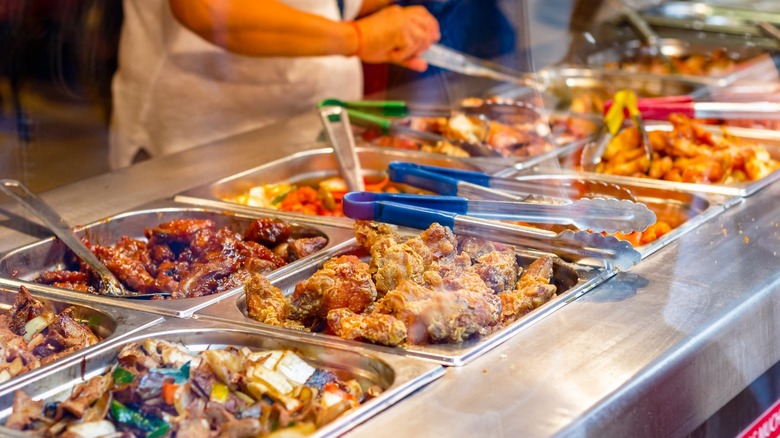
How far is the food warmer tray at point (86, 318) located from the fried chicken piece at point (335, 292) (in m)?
0.25

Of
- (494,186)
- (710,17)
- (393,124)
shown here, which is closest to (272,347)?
(494,186)

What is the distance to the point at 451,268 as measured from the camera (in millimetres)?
1731

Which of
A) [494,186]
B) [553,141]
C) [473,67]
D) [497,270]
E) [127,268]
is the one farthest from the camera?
[473,67]

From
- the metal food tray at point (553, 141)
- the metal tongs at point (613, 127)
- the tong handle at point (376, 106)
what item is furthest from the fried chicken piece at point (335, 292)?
the tong handle at point (376, 106)

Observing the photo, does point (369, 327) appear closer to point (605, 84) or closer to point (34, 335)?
point (34, 335)

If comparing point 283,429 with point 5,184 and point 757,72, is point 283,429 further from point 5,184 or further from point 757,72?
point 757,72

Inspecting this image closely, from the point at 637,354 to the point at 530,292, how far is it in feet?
0.90

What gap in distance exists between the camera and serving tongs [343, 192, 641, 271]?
180cm

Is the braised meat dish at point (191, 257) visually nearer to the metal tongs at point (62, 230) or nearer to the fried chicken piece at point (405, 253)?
the metal tongs at point (62, 230)

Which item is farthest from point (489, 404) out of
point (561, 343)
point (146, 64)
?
point (146, 64)

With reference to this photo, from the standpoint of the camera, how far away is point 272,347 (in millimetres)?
1528

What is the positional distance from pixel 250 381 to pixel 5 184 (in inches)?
45.9

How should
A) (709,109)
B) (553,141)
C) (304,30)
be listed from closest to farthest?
(553,141), (709,109), (304,30)

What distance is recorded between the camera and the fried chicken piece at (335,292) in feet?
5.34
